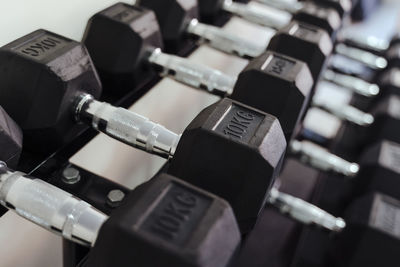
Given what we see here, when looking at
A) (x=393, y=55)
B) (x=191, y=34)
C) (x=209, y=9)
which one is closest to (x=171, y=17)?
(x=191, y=34)

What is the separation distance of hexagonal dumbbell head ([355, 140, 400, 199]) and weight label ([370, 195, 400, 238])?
5 centimetres

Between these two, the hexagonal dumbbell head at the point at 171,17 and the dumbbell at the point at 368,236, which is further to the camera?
the hexagonal dumbbell head at the point at 171,17

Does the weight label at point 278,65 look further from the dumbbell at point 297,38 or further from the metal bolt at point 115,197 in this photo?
the metal bolt at point 115,197

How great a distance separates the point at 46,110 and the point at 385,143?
541mm

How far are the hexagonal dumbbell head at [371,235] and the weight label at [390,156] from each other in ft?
0.24

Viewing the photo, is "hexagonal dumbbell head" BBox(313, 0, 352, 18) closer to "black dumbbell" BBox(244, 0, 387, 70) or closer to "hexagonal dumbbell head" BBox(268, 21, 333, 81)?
"black dumbbell" BBox(244, 0, 387, 70)

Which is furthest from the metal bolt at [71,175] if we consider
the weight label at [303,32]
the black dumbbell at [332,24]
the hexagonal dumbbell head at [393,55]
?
the hexagonal dumbbell head at [393,55]

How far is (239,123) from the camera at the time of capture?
0.45 m

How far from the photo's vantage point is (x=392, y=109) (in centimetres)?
84

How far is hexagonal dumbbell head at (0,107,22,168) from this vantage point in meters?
0.42

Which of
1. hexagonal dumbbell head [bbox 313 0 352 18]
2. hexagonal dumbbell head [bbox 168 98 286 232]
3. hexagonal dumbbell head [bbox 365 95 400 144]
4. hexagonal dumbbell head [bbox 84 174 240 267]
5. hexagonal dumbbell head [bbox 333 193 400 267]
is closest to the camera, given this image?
hexagonal dumbbell head [bbox 84 174 240 267]

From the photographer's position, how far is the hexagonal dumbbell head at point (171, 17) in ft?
2.34

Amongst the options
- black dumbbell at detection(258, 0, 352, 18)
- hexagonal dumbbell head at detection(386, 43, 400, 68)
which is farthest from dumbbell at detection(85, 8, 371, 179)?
hexagonal dumbbell head at detection(386, 43, 400, 68)

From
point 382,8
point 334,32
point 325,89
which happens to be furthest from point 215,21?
point 382,8
